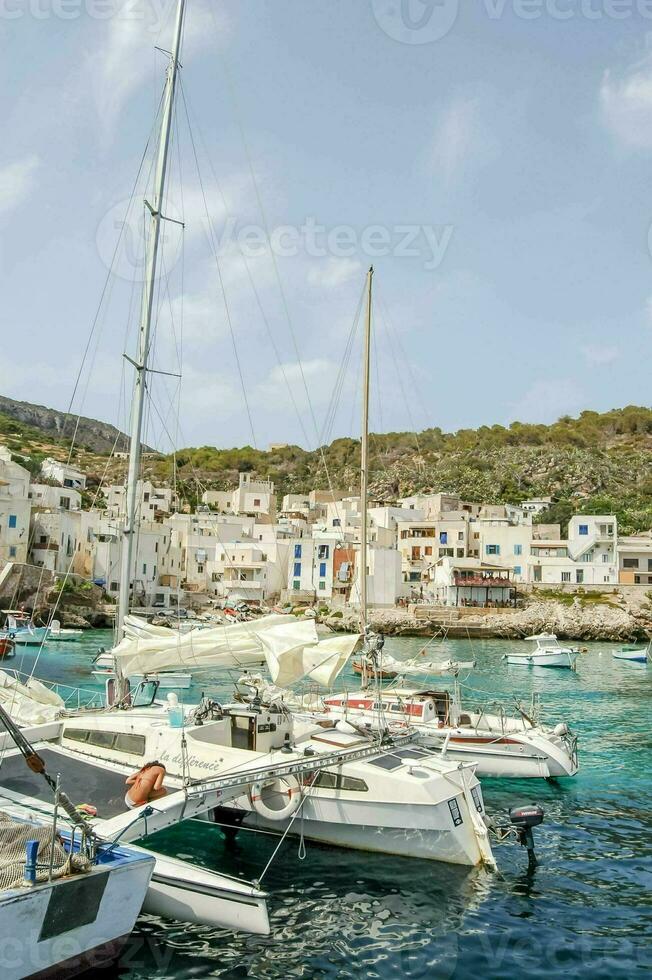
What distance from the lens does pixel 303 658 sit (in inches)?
619

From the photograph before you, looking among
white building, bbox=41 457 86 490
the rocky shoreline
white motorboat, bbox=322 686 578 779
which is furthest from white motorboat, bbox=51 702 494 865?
white building, bbox=41 457 86 490

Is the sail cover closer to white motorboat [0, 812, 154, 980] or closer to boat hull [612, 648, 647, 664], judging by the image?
white motorboat [0, 812, 154, 980]

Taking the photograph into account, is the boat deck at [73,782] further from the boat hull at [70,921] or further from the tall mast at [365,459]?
the tall mast at [365,459]

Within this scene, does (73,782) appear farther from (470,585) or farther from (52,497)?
(52,497)

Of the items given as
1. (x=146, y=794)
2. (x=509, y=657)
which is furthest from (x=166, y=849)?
(x=509, y=657)

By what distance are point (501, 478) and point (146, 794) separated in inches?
4893

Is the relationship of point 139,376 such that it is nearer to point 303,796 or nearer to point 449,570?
point 303,796

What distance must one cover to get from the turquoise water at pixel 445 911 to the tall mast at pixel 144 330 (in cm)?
645

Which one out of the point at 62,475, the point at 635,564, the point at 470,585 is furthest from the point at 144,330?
the point at 62,475

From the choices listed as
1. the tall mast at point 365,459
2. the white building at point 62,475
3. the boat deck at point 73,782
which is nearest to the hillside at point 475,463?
the white building at point 62,475

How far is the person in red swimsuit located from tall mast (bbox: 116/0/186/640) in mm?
5968

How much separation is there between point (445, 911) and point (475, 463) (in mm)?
132733

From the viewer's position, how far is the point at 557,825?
53.0 ft

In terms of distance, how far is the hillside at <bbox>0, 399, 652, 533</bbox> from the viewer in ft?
404
